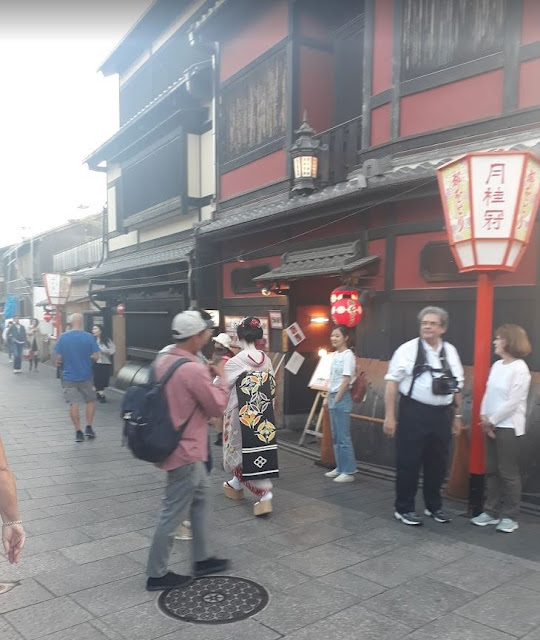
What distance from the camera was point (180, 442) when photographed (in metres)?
3.53

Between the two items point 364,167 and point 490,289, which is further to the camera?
point 364,167

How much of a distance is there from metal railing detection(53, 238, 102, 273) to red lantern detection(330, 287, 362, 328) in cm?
1641

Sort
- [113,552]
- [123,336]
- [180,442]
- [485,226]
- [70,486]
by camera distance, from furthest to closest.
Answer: [123,336] < [70,486] < [485,226] < [113,552] < [180,442]

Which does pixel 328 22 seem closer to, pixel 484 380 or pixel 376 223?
pixel 376 223

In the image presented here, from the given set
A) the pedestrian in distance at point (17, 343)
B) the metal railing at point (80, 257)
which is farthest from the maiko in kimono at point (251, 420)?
the metal railing at point (80, 257)

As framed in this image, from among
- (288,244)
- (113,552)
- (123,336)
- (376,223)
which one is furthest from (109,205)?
(113,552)

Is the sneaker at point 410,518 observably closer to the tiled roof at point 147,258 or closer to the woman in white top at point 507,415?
the woman in white top at point 507,415

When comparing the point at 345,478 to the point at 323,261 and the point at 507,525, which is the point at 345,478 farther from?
the point at 323,261

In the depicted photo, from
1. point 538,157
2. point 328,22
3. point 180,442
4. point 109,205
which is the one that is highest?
point 328,22

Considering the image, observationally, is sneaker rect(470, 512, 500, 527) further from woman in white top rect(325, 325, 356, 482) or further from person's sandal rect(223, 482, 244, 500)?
person's sandal rect(223, 482, 244, 500)

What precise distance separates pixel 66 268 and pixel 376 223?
2200 centimetres

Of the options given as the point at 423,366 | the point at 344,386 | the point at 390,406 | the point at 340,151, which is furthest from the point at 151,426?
the point at 340,151

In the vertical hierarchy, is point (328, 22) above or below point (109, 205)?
above

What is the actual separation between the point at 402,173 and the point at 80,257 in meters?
20.2
